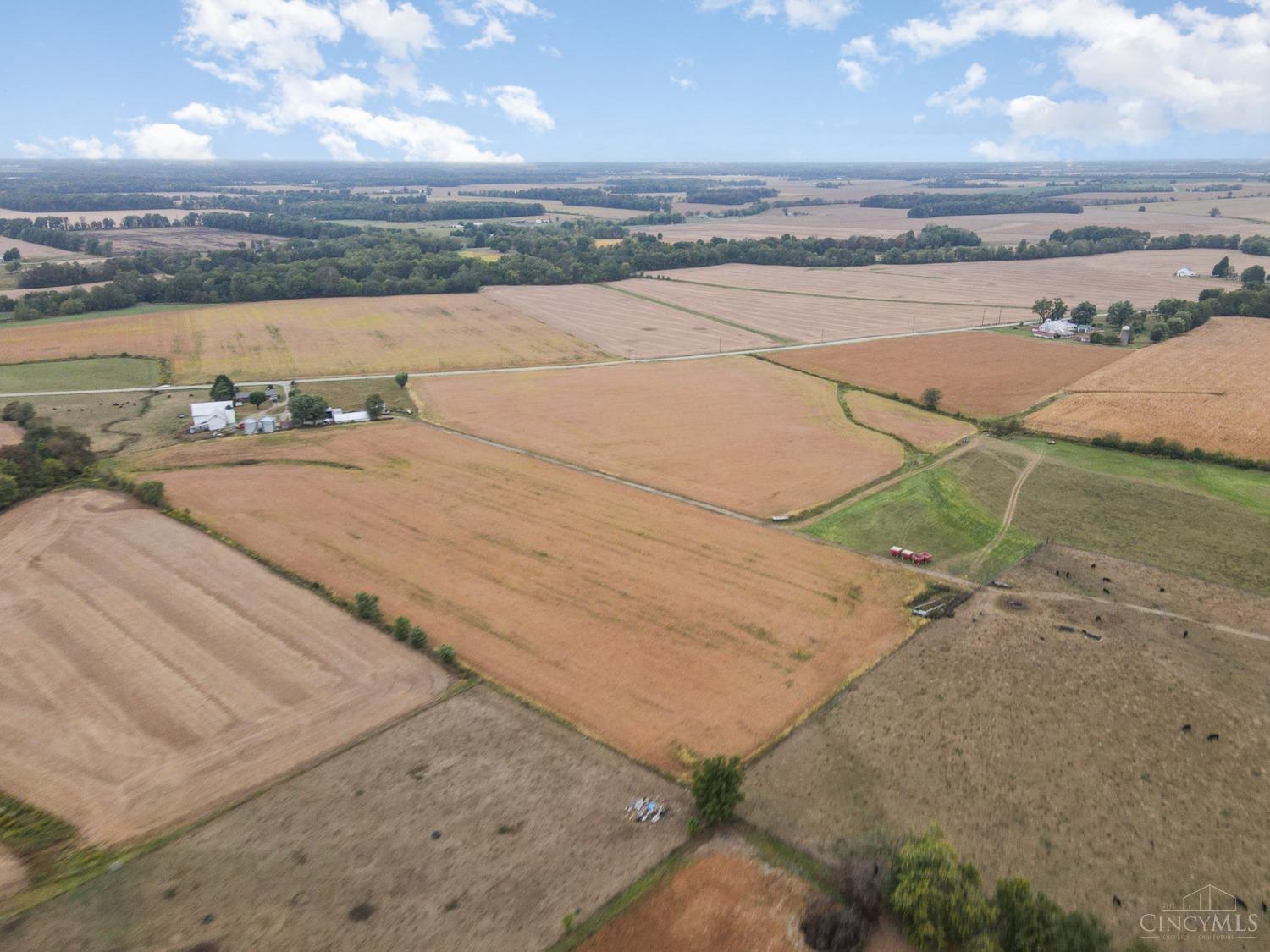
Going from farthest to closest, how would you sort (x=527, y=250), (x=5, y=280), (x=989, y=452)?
(x=527, y=250)
(x=5, y=280)
(x=989, y=452)

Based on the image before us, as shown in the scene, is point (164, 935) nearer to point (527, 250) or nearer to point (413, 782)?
point (413, 782)

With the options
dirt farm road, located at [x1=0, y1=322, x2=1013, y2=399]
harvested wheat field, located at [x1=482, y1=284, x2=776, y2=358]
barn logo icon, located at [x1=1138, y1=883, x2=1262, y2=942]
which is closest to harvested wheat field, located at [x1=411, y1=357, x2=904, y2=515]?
dirt farm road, located at [x1=0, y1=322, x2=1013, y2=399]

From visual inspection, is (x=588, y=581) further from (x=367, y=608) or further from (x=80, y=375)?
(x=80, y=375)

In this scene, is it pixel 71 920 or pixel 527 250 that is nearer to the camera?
pixel 71 920

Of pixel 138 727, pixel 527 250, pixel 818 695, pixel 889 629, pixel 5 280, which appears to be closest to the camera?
pixel 138 727

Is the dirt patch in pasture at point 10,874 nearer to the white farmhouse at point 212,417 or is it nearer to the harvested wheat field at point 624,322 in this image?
the white farmhouse at point 212,417

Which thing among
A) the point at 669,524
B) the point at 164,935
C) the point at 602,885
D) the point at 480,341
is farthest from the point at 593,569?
the point at 480,341

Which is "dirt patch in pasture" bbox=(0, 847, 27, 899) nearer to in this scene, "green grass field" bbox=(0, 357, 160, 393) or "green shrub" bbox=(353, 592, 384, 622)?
"green shrub" bbox=(353, 592, 384, 622)
